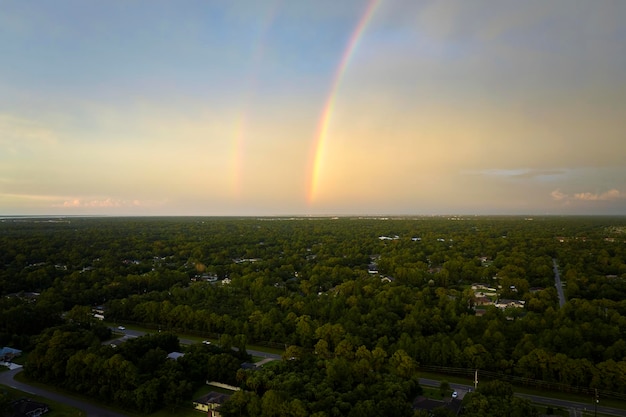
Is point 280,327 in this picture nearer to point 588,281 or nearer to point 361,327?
point 361,327

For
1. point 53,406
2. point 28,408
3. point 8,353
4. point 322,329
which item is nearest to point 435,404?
point 322,329

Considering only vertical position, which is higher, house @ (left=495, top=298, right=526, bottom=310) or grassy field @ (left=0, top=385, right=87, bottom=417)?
house @ (left=495, top=298, right=526, bottom=310)

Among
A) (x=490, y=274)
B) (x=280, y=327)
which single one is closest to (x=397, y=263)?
(x=490, y=274)

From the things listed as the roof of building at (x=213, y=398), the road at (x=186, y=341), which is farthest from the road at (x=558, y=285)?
the roof of building at (x=213, y=398)

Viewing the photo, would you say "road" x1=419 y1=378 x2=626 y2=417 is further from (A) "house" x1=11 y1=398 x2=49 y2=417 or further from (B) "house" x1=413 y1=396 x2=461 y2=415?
(A) "house" x1=11 y1=398 x2=49 y2=417

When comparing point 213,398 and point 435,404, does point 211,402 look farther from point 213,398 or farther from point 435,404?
point 435,404

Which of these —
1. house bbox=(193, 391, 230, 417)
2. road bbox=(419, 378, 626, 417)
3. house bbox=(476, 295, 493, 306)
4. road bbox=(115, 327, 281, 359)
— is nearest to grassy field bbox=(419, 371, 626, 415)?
road bbox=(419, 378, 626, 417)

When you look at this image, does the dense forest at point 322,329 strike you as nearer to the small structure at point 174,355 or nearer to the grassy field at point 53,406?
the small structure at point 174,355
